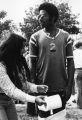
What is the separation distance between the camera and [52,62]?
4230 mm

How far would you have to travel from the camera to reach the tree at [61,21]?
3881cm

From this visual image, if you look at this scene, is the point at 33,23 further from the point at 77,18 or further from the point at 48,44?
the point at 48,44

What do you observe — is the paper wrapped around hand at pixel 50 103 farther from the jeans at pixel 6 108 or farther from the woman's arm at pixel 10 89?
the jeans at pixel 6 108

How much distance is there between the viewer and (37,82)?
4.37 m

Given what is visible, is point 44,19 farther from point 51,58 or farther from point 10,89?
point 10,89

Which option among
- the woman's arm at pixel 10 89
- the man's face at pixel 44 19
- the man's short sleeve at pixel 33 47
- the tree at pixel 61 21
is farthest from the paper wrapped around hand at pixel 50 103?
the tree at pixel 61 21

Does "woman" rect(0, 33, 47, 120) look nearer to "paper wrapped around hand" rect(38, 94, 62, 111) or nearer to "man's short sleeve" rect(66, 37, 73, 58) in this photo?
"paper wrapped around hand" rect(38, 94, 62, 111)

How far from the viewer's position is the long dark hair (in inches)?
152

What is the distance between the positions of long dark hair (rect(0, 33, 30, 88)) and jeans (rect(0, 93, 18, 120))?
0.66ft

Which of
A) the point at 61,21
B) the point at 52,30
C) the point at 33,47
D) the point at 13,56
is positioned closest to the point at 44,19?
the point at 52,30

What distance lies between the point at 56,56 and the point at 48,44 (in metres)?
0.16

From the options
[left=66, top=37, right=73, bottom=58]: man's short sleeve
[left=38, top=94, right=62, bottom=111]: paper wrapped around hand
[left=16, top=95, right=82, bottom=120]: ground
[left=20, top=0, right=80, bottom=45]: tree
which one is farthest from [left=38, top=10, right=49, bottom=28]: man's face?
[left=20, top=0, right=80, bottom=45]: tree

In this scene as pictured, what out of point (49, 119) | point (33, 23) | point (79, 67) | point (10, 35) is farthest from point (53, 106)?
point (33, 23)

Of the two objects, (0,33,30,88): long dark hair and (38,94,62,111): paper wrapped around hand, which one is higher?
(0,33,30,88): long dark hair
